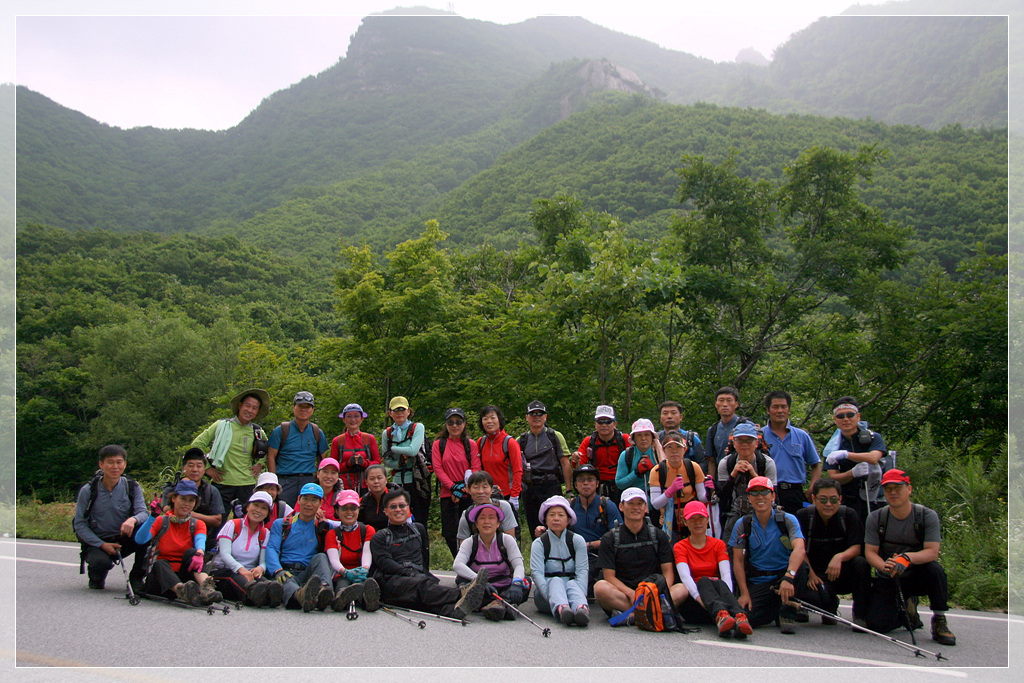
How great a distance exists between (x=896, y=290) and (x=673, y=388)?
503 centimetres

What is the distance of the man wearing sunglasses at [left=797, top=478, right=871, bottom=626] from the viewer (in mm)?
5844

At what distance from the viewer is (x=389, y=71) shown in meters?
179

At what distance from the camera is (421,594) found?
6.16 metres

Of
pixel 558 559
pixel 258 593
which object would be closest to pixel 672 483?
pixel 558 559

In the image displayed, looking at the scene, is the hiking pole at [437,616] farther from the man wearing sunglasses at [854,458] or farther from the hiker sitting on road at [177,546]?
the man wearing sunglasses at [854,458]

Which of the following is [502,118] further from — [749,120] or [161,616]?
[161,616]

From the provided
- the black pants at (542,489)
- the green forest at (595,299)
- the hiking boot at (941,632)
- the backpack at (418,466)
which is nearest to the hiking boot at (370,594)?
the backpack at (418,466)

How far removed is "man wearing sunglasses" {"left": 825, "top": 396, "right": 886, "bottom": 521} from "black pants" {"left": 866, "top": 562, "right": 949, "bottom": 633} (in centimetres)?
79

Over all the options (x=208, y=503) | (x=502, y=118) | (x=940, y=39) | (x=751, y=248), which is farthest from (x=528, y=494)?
(x=502, y=118)

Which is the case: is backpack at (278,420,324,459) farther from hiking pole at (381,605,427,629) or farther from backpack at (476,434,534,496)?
hiking pole at (381,605,427,629)

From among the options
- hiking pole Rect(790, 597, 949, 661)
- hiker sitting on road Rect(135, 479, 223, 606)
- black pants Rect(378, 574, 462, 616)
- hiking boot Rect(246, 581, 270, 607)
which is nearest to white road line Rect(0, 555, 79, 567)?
hiker sitting on road Rect(135, 479, 223, 606)

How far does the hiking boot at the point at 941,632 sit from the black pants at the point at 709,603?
1503 millimetres

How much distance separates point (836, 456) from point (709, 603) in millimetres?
1926

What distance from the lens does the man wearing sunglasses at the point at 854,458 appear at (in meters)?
6.27
